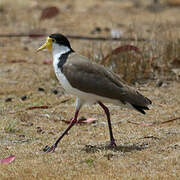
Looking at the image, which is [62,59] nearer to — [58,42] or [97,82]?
[58,42]

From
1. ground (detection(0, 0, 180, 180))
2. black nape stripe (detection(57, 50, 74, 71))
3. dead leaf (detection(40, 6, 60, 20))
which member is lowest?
dead leaf (detection(40, 6, 60, 20))

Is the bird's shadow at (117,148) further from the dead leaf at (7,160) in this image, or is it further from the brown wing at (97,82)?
the dead leaf at (7,160)

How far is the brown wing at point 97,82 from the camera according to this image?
217 inches

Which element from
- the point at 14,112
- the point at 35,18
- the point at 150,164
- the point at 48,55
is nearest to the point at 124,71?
the point at 14,112

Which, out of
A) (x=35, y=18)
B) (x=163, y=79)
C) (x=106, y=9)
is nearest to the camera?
(x=163, y=79)

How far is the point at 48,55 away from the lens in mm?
10953

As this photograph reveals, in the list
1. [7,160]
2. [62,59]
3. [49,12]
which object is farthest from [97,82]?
[49,12]

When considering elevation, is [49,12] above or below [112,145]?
below

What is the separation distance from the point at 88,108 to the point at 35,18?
6.94 meters

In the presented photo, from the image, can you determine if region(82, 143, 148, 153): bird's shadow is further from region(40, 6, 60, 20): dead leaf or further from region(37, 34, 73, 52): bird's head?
region(40, 6, 60, 20): dead leaf

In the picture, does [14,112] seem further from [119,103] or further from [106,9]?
[106,9]

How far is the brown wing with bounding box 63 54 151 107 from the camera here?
5512mm

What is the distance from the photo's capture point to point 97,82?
554cm

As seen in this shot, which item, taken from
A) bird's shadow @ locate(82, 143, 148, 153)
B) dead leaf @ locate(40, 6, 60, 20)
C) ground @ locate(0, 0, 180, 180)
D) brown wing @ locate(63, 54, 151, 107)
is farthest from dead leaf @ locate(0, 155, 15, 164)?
dead leaf @ locate(40, 6, 60, 20)
